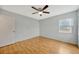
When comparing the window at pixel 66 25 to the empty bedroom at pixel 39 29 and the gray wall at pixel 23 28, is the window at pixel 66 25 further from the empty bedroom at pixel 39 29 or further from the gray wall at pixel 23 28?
the gray wall at pixel 23 28

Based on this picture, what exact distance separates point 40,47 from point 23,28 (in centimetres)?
69

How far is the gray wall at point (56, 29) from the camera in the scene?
196 cm

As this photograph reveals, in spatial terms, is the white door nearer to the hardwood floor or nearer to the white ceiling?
the hardwood floor

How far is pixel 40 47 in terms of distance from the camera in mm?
2047

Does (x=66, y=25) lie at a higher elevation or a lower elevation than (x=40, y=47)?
higher

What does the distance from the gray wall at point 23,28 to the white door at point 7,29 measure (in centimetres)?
4

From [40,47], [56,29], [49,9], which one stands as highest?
[49,9]

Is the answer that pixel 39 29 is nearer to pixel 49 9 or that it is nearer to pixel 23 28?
pixel 23 28

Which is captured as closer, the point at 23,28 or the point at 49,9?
the point at 49,9

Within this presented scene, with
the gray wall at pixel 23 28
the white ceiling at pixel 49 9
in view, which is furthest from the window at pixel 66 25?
the gray wall at pixel 23 28

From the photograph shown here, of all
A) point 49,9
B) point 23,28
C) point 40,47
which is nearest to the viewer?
point 49,9

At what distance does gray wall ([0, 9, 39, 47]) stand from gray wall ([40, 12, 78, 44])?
20 cm

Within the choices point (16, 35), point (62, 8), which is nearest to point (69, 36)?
point (62, 8)

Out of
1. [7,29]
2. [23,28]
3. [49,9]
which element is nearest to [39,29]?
[23,28]
